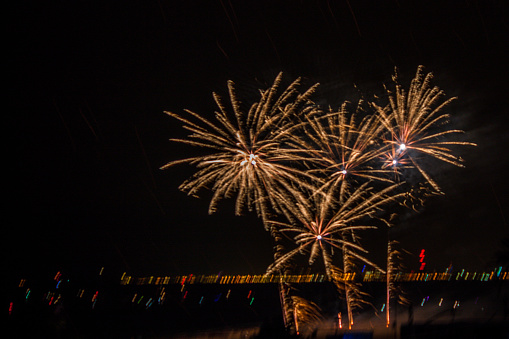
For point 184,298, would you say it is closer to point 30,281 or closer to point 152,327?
point 152,327

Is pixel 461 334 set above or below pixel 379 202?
below

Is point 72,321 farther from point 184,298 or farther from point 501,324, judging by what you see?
point 501,324

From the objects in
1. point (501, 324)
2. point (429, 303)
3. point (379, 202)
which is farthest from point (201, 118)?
point (429, 303)

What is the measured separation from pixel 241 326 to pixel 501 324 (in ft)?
57.1

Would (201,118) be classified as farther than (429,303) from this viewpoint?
No

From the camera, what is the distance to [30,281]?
4247 centimetres

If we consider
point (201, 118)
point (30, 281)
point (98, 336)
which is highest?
point (201, 118)

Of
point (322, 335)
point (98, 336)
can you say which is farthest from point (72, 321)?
point (322, 335)

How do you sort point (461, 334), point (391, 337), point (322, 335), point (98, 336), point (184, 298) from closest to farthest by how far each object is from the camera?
1. point (461, 334)
2. point (391, 337)
3. point (322, 335)
4. point (98, 336)
5. point (184, 298)

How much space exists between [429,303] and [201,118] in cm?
2674

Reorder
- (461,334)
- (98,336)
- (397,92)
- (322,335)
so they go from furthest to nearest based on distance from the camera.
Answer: (98,336)
(322,335)
(461,334)
(397,92)

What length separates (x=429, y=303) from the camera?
30.8m

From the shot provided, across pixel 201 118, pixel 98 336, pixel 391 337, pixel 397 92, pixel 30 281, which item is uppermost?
pixel 397 92

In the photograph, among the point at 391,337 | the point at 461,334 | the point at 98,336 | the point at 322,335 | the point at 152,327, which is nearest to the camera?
the point at 461,334
